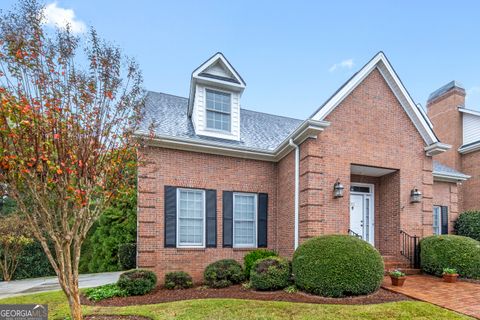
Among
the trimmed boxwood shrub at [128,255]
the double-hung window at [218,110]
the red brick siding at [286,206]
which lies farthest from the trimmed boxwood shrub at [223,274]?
the trimmed boxwood shrub at [128,255]

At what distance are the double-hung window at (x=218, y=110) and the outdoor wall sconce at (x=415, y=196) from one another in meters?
6.77

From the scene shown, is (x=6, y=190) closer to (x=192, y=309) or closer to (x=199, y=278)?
(x=192, y=309)

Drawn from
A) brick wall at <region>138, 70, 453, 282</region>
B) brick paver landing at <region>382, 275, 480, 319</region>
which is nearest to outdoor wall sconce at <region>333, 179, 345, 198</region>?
brick wall at <region>138, 70, 453, 282</region>

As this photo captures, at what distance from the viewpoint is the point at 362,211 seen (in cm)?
1094

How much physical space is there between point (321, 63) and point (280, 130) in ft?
12.5

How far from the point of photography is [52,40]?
15.6ft

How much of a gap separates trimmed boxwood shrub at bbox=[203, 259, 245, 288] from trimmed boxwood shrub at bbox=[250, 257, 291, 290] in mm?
964

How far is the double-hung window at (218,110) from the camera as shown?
1105 cm

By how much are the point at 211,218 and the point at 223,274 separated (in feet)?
6.27

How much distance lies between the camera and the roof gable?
31.3 ft

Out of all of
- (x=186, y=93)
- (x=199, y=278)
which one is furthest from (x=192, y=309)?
(x=186, y=93)

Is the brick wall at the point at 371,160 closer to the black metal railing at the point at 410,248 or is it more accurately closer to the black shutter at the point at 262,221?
the black metal railing at the point at 410,248

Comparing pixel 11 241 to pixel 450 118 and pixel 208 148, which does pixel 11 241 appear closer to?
pixel 208 148

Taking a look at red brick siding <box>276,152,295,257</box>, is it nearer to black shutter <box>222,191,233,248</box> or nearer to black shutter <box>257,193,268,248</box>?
black shutter <box>257,193,268,248</box>
